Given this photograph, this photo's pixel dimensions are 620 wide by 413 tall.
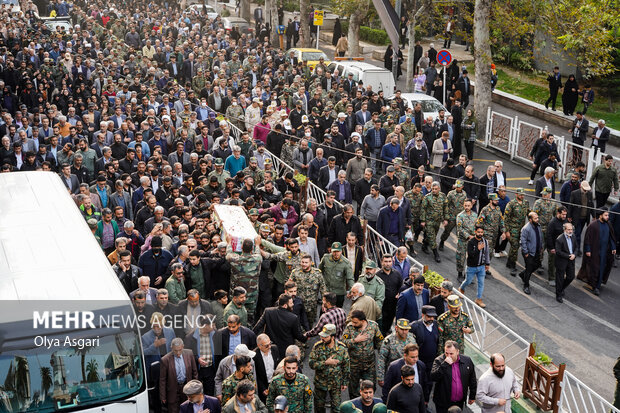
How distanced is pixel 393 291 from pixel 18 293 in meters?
5.67

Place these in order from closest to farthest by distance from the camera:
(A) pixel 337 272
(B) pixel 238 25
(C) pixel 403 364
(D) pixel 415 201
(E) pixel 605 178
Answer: (C) pixel 403 364
(A) pixel 337 272
(D) pixel 415 201
(E) pixel 605 178
(B) pixel 238 25

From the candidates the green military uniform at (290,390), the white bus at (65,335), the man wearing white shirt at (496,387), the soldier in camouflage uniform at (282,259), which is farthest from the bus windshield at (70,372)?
the man wearing white shirt at (496,387)

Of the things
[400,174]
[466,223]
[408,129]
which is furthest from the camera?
[408,129]

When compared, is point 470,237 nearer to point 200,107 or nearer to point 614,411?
point 614,411

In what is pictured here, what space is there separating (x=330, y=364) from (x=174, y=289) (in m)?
2.78

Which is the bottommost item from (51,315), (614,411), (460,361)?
(614,411)

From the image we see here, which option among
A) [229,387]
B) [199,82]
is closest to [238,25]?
[199,82]

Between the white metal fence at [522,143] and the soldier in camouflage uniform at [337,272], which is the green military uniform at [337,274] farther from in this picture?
the white metal fence at [522,143]

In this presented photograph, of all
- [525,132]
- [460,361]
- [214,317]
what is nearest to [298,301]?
[214,317]

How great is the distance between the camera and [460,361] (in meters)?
9.73

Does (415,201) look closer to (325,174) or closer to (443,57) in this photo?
(325,174)

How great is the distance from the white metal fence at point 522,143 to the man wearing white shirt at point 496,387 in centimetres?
1220

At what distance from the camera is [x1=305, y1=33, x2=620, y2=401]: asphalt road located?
1273 centimetres

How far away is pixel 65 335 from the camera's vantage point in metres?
8.20
